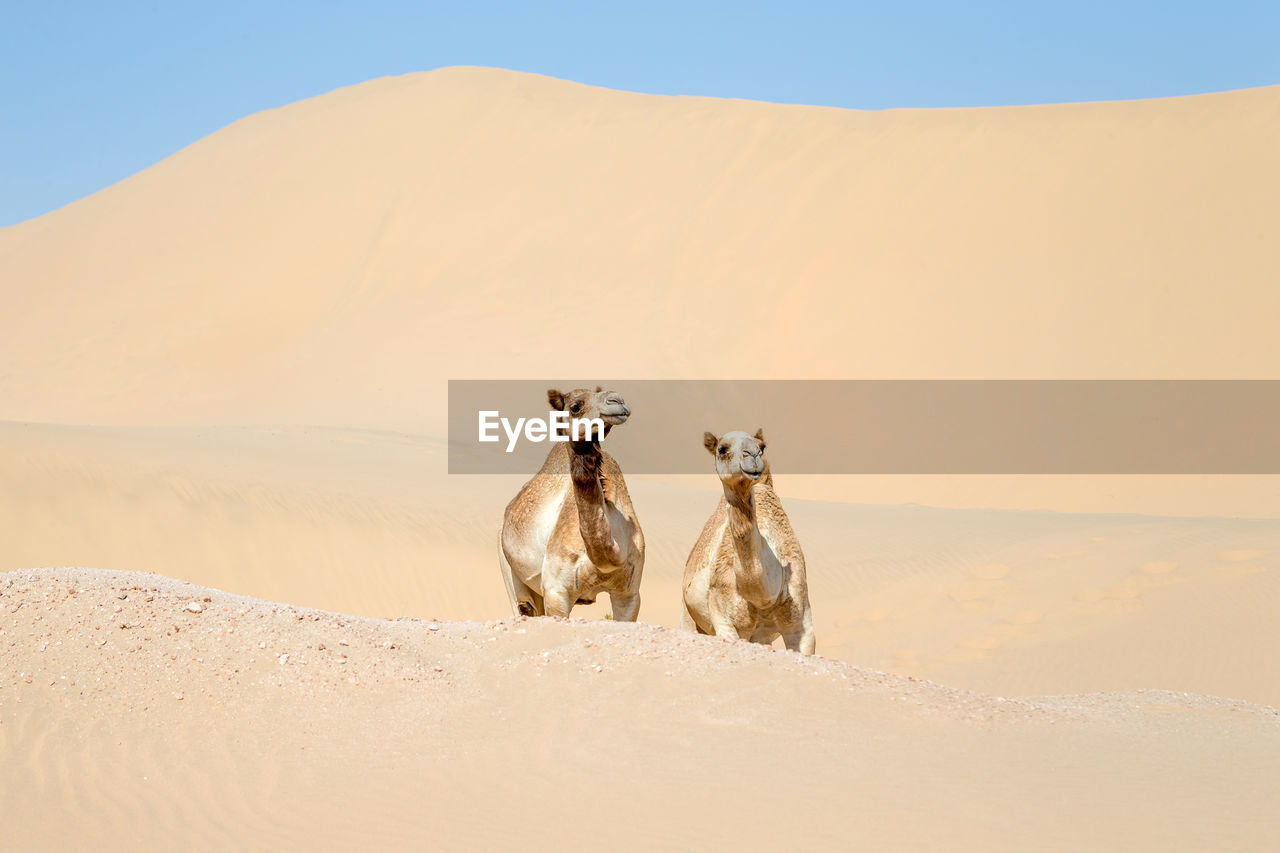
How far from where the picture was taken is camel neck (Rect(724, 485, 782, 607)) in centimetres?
844

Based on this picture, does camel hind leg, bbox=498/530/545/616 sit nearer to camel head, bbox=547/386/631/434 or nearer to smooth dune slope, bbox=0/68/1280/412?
camel head, bbox=547/386/631/434

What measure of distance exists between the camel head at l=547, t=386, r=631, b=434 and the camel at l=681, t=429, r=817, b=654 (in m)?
0.62

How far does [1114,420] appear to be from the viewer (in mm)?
31266

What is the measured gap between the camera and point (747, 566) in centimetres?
858

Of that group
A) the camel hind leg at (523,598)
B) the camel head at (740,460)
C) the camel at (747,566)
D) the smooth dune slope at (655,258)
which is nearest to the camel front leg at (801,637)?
the camel at (747,566)

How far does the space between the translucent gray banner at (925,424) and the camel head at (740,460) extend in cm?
1780

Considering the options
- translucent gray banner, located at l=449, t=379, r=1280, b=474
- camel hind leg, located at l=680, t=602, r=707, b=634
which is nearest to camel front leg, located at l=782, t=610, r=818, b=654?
camel hind leg, located at l=680, t=602, r=707, b=634

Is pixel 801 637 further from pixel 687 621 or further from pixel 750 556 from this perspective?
pixel 687 621

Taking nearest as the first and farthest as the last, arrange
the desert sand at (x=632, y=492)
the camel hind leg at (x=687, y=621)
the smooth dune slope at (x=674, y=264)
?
1. the desert sand at (x=632, y=492)
2. the camel hind leg at (x=687, y=621)
3. the smooth dune slope at (x=674, y=264)

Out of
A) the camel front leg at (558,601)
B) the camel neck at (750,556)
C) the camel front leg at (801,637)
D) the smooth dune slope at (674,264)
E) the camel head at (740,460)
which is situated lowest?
the camel front leg at (801,637)

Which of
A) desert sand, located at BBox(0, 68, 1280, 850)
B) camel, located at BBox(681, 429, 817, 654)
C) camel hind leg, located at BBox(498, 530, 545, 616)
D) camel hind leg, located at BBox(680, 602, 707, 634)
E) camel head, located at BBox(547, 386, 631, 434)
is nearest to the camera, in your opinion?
desert sand, located at BBox(0, 68, 1280, 850)

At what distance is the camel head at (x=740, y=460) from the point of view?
8.04 metres

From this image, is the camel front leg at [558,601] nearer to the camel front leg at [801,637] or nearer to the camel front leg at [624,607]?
the camel front leg at [624,607]

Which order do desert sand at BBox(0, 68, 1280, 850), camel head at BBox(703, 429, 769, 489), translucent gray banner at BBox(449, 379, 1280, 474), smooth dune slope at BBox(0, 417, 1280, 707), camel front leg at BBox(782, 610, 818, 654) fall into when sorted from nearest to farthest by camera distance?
1. desert sand at BBox(0, 68, 1280, 850)
2. camel head at BBox(703, 429, 769, 489)
3. camel front leg at BBox(782, 610, 818, 654)
4. smooth dune slope at BBox(0, 417, 1280, 707)
5. translucent gray banner at BBox(449, 379, 1280, 474)
